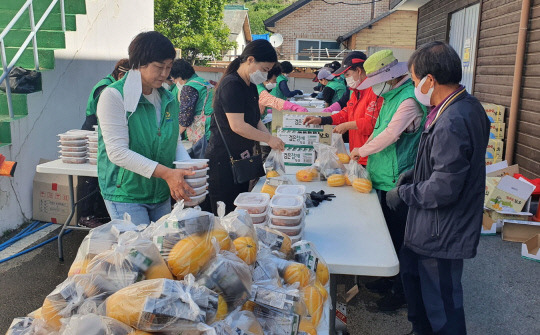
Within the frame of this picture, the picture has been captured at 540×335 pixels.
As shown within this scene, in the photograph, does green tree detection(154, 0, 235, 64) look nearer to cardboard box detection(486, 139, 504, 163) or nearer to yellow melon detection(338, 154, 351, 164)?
cardboard box detection(486, 139, 504, 163)

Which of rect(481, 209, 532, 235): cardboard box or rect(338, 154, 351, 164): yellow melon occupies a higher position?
rect(338, 154, 351, 164): yellow melon

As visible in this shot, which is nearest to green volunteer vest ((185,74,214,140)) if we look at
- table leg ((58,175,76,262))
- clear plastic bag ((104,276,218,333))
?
table leg ((58,175,76,262))

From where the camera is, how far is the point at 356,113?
425 centimetres

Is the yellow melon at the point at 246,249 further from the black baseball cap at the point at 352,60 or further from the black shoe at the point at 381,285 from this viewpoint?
the black baseball cap at the point at 352,60

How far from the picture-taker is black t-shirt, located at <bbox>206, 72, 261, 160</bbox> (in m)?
3.32

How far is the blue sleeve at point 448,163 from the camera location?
2195 millimetres

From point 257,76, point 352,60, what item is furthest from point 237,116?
point 352,60

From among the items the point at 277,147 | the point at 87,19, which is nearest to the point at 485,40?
the point at 277,147

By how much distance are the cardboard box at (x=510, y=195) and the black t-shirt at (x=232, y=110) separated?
2.95 metres

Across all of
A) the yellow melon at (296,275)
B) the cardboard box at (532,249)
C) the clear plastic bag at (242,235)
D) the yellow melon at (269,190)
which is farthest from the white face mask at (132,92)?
the cardboard box at (532,249)

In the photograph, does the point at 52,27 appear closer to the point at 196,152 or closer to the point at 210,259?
the point at 196,152

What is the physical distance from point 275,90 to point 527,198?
18.1 ft

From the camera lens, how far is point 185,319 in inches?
46.3

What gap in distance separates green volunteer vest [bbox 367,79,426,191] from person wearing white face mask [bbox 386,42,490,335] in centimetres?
67
